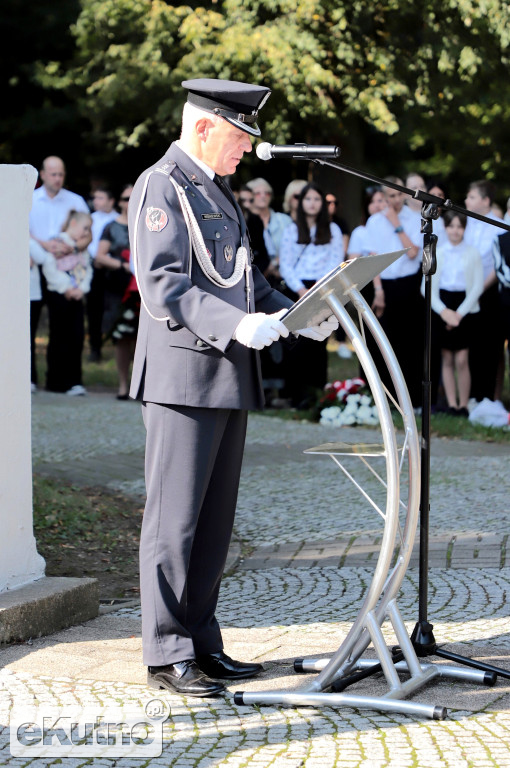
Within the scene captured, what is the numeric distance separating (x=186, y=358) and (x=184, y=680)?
1.08 m

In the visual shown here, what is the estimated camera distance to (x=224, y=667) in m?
4.60

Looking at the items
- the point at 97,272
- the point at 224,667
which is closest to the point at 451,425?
the point at 97,272

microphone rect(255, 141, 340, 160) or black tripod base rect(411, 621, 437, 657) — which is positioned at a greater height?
microphone rect(255, 141, 340, 160)

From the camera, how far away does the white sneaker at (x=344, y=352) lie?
53.8ft

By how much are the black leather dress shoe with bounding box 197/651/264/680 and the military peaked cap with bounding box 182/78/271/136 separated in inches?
71.7

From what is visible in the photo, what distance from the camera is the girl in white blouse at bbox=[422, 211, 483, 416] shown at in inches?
449

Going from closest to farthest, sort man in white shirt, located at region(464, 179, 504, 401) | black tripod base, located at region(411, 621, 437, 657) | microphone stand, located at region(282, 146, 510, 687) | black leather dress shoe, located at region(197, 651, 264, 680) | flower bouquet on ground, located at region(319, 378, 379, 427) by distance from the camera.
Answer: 1. microphone stand, located at region(282, 146, 510, 687)
2. black leather dress shoe, located at region(197, 651, 264, 680)
3. black tripod base, located at region(411, 621, 437, 657)
4. flower bouquet on ground, located at region(319, 378, 379, 427)
5. man in white shirt, located at region(464, 179, 504, 401)

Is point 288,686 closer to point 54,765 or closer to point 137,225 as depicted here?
point 54,765

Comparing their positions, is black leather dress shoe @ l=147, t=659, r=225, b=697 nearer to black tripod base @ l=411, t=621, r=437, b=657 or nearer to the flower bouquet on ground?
black tripod base @ l=411, t=621, r=437, b=657

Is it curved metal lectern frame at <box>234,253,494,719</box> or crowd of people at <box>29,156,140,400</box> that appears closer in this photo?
curved metal lectern frame at <box>234,253,494,719</box>

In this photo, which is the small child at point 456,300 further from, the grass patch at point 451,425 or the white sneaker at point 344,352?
the white sneaker at point 344,352

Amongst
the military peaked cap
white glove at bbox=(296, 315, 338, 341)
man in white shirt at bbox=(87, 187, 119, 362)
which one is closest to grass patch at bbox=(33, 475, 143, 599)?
white glove at bbox=(296, 315, 338, 341)

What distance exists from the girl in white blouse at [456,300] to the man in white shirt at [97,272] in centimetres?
368

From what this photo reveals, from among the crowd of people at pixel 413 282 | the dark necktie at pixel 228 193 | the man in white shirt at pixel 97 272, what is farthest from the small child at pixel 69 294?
the dark necktie at pixel 228 193
